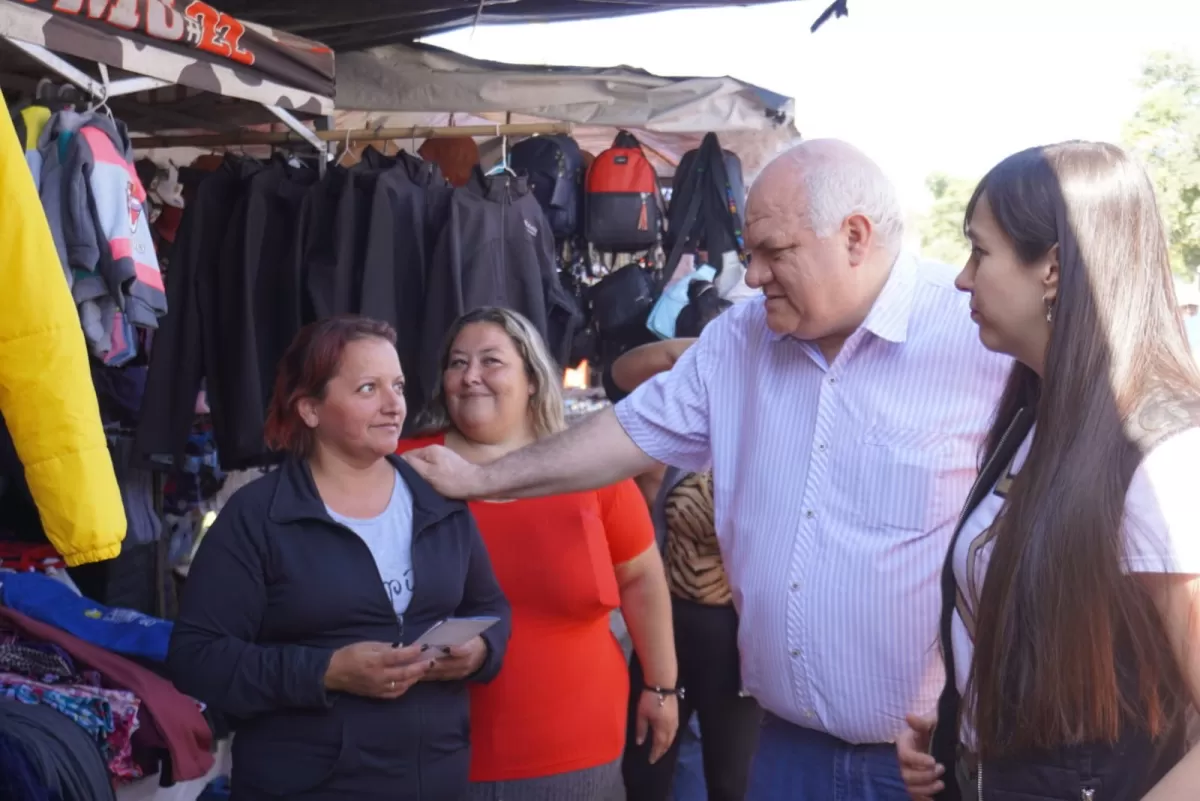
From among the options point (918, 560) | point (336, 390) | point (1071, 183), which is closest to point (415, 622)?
point (336, 390)

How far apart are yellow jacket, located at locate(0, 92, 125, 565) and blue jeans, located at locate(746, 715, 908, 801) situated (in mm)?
1296

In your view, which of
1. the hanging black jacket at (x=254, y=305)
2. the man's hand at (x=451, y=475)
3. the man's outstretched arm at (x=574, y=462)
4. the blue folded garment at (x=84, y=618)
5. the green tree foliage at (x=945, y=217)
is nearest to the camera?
the man's outstretched arm at (x=574, y=462)

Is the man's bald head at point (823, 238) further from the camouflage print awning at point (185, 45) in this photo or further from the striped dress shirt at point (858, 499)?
the camouflage print awning at point (185, 45)

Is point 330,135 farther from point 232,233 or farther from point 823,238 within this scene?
point 823,238

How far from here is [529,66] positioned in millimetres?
5910

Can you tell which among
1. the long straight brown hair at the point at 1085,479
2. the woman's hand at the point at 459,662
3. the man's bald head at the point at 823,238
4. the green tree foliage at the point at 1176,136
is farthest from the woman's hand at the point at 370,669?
the green tree foliage at the point at 1176,136

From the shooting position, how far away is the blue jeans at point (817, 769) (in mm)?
2193

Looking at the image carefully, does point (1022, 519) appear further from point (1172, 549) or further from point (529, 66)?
point (529, 66)

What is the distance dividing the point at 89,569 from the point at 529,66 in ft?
10.1

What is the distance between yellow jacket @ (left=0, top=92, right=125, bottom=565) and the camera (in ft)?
7.11

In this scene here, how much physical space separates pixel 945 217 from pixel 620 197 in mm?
43449

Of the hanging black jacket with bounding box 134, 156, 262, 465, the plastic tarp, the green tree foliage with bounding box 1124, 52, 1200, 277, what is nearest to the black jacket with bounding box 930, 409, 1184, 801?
the hanging black jacket with bounding box 134, 156, 262, 465

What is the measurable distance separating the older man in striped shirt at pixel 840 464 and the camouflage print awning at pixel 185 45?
197 centimetres

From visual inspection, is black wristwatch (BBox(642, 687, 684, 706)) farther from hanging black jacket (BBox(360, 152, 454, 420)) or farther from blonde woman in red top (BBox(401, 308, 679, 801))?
hanging black jacket (BBox(360, 152, 454, 420))
